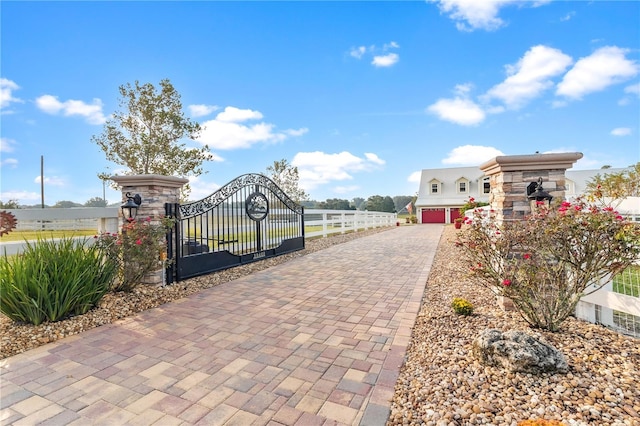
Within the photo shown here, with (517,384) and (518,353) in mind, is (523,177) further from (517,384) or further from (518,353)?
(517,384)

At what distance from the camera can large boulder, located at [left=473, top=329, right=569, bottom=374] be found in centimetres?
230

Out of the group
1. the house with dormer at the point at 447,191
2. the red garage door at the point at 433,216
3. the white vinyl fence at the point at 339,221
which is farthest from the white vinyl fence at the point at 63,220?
the red garage door at the point at 433,216

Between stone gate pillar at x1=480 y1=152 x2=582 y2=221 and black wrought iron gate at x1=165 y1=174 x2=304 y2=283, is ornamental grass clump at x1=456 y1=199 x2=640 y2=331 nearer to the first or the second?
stone gate pillar at x1=480 y1=152 x2=582 y2=221

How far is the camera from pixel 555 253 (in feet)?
9.56

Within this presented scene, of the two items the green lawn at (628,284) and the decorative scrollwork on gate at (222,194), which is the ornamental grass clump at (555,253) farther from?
the decorative scrollwork on gate at (222,194)

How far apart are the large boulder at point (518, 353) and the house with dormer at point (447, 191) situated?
2585 centimetres

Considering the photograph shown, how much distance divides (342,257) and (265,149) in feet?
40.3

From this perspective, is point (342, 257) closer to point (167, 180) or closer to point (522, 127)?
point (167, 180)

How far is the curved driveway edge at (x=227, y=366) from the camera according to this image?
2.12m

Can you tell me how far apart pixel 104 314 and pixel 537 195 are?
554 cm

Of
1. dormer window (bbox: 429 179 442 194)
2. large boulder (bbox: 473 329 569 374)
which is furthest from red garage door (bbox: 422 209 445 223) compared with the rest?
large boulder (bbox: 473 329 569 374)

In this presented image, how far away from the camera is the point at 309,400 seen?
2242 millimetres

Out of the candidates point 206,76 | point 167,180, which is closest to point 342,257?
point 167,180

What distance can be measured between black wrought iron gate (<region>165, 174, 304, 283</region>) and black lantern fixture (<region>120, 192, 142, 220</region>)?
518mm
